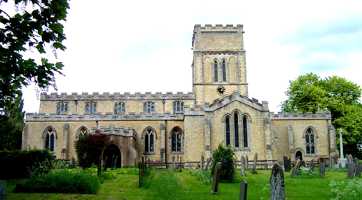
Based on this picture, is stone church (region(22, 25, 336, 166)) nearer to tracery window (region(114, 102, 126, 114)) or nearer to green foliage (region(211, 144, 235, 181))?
tracery window (region(114, 102, 126, 114))

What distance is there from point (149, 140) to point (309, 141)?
55.5 feet

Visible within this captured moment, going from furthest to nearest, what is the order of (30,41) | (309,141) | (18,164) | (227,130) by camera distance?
(309,141) < (227,130) < (18,164) < (30,41)

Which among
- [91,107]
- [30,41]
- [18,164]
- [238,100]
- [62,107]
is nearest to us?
[30,41]

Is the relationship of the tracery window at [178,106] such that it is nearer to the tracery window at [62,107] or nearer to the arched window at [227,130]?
the arched window at [227,130]

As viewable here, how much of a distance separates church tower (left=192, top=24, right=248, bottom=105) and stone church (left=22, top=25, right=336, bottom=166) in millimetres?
123

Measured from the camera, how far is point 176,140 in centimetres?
5097

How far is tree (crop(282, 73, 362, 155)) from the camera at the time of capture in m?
55.9

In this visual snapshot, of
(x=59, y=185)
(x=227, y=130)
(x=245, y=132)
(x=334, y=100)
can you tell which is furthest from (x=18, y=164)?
(x=334, y=100)

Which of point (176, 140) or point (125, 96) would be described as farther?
point (125, 96)

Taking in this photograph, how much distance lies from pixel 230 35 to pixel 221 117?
17.0 m

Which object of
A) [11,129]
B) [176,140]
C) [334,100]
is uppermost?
[334,100]

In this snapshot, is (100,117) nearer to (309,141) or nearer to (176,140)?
(176,140)

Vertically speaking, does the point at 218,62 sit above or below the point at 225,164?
above

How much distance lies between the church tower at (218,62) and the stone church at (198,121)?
12 cm
